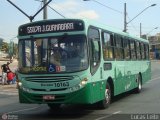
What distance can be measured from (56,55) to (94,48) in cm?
131

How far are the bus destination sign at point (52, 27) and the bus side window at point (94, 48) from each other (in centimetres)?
53

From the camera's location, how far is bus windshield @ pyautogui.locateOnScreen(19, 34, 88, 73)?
13.1 meters

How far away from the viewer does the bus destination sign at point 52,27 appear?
13453 millimetres

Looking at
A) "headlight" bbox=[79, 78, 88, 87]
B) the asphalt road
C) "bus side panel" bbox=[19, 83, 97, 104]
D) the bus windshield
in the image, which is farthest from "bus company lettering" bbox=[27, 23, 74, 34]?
the asphalt road

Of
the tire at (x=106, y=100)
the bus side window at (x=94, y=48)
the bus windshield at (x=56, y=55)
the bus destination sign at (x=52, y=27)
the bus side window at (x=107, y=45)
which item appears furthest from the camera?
the bus side window at (x=107, y=45)

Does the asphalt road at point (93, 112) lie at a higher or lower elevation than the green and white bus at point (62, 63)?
lower

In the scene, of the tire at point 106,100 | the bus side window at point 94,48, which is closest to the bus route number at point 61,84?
the bus side window at point 94,48

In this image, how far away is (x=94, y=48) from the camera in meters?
13.9

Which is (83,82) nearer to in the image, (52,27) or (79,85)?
(79,85)

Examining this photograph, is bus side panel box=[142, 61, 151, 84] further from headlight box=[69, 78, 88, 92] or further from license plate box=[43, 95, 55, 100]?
license plate box=[43, 95, 55, 100]

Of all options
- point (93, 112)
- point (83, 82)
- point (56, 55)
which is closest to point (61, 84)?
point (83, 82)

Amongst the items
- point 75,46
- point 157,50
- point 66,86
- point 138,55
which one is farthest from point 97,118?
point 157,50

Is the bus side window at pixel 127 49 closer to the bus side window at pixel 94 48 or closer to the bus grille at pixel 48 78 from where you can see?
the bus side window at pixel 94 48

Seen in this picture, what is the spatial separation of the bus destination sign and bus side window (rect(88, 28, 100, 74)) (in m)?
0.53
